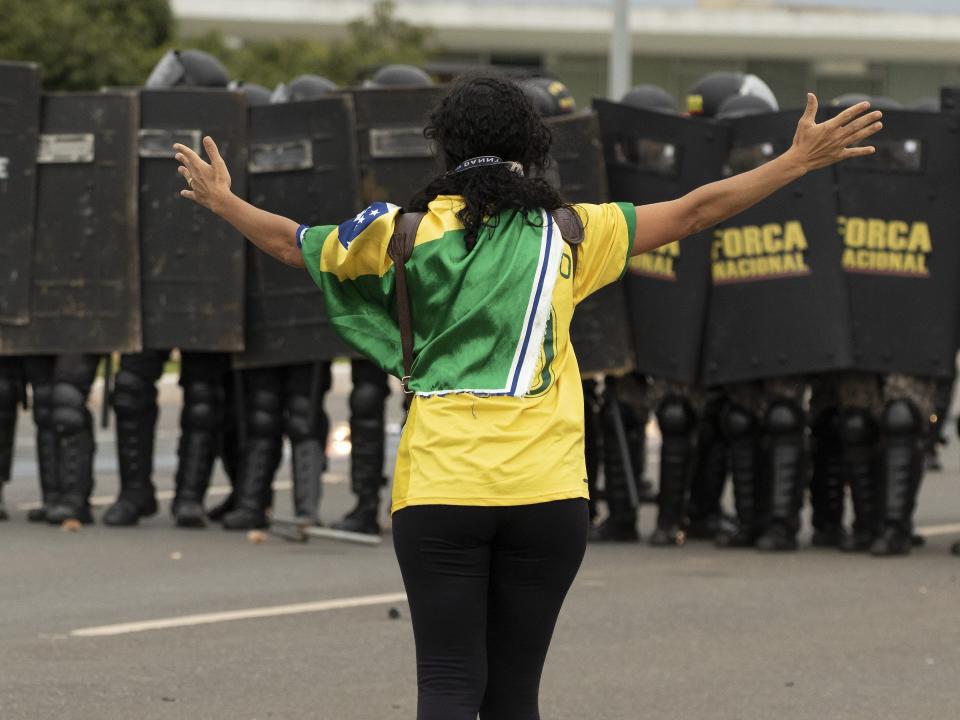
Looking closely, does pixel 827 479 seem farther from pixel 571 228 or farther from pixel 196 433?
pixel 571 228

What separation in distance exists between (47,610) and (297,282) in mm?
2724

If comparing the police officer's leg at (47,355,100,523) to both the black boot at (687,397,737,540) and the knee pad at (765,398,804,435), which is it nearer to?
the black boot at (687,397,737,540)

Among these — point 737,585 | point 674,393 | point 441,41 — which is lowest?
point 737,585

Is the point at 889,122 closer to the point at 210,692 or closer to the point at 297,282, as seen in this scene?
the point at 297,282

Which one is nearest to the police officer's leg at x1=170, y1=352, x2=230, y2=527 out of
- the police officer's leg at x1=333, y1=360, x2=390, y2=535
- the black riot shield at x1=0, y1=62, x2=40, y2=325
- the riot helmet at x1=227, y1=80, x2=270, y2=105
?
the police officer's leg at x1=333, y1=360, x2=390, y2=535

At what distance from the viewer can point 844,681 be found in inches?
252

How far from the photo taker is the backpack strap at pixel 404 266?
3881mm

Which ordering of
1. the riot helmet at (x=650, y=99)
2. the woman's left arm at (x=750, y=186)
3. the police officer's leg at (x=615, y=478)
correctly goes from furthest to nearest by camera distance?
1. the riot helmet at (x=650, y=99)
2. the police officer's leg at (x=615, y=478)
3. the woman's left arm at (x=750, y=186)

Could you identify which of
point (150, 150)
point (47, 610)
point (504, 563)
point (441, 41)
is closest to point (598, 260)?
point (504, 563)

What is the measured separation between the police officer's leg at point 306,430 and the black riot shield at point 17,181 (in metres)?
1.36

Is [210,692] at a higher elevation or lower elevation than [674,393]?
lower

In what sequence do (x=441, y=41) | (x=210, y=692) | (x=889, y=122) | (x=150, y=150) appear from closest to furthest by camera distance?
(x=210, y=692)
(x=889, y=122)
(x=150, y=150)
(x=441, y=41)

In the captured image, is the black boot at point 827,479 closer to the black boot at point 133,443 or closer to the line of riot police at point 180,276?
the line of riot police at point 180,276

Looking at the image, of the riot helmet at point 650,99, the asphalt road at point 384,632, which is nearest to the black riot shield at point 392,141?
the riot helmet at point 650,99
